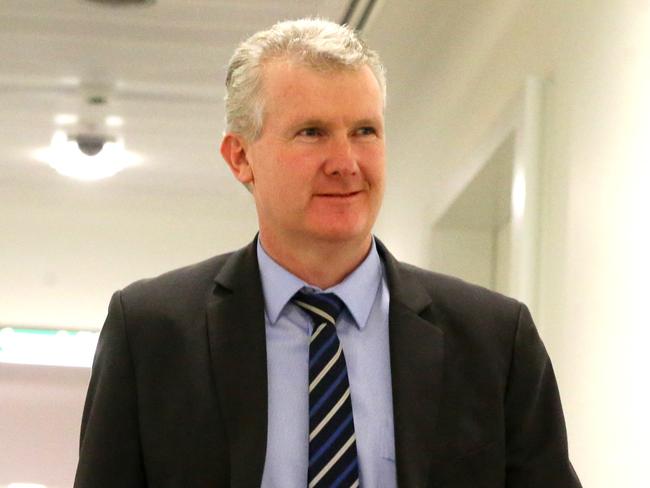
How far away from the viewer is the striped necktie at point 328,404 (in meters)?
1.79

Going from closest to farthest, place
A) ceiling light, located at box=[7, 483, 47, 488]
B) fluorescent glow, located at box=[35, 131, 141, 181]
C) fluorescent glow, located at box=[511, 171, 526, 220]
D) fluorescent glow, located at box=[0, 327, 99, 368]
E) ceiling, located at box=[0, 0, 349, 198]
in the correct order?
1. fluorescent glow, located at box=[511, 171, 526, 220]
2. ceiling, located at box=[0, 0, 349, 198]
3. ceiling light, located at box=[7, 483, 47, 488]
4. fluorescent glow, located at box=[35, 131, 141, 181]
5. fluorescent glow, located at box=[0, 327, 99, 368]

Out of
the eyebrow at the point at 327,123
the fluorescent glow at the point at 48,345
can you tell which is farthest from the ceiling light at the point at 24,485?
the eyebrow at the point at 327,123

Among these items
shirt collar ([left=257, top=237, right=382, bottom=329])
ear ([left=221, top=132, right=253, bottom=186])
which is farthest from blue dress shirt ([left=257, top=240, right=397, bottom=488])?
ear ([left=221, top=132, right=253, bottom=186])

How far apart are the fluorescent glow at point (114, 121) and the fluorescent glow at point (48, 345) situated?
215cm

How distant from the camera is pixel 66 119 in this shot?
281 inches

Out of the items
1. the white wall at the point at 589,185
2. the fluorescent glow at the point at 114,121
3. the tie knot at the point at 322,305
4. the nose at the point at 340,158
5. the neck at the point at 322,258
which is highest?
the fluorescent glow at the point at 114,121

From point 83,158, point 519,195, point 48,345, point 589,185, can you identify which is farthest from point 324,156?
point 48,345

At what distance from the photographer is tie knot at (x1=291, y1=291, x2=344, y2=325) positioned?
188cm

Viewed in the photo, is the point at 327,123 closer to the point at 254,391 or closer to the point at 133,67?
the point at 254,391

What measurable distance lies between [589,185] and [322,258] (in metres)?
1.75

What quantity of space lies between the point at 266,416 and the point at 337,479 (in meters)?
0.12

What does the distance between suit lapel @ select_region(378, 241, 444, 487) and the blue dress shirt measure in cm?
3

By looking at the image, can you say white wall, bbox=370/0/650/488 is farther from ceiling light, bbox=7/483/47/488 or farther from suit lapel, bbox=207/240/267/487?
ceiling light, bbox=7/483/47/488

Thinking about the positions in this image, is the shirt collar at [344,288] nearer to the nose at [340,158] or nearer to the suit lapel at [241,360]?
the suit lapel at [241,360]
